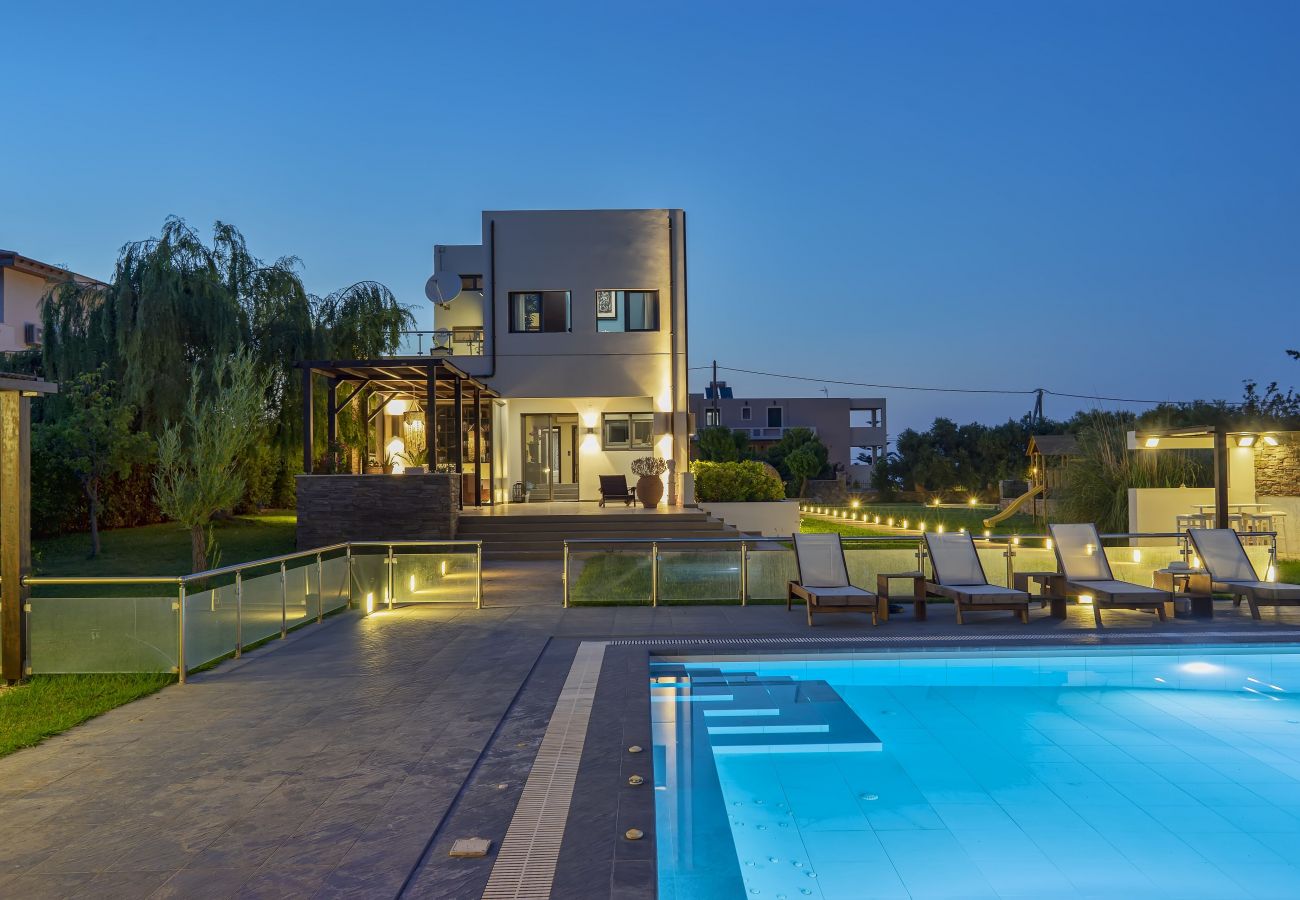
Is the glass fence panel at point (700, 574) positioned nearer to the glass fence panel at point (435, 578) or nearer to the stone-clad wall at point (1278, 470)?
the glass fence panel at point (435, 578)

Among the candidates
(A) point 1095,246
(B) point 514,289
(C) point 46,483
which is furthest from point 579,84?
(A) point 1095,246

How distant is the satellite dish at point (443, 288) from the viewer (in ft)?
79.2

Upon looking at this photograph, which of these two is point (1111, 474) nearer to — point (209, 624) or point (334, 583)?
point (334, 583)

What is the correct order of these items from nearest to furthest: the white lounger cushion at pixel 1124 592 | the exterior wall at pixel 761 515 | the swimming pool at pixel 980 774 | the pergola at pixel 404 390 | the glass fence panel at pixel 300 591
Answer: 1. the swimming pool at pixel 980 774
2. the glass fence panel at pixel 300 591
3. the white lounger cushion at pixel 1124 592
4. the pergola at pixel 404 390
5. the exterior wall at pixel 761 515

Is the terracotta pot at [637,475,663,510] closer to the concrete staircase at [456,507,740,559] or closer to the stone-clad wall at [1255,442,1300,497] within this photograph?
the concrete staircase at [456,507,740,559]

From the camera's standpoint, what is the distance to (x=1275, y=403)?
81.3 feet

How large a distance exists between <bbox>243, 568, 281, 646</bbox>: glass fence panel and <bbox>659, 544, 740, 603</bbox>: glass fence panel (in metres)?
4.13

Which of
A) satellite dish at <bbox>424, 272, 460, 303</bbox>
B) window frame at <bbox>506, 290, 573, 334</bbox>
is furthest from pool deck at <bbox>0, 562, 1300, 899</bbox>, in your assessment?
satellite dish at <bbox>424, 272, 460, 303</bbox>

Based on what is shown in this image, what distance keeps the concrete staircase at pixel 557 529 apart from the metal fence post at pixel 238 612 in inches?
309

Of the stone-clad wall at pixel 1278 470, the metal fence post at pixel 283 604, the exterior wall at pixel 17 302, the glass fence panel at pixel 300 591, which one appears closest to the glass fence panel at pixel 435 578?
the glass fence panel at pixel 300 591

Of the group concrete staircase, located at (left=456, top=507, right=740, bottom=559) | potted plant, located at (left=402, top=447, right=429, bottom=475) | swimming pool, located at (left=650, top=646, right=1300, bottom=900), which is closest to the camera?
swimming pool, located at (left=650, top=646, right=1300, bottom=900)

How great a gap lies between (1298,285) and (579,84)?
4791cm

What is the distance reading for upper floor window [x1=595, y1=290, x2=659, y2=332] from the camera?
2247 cm

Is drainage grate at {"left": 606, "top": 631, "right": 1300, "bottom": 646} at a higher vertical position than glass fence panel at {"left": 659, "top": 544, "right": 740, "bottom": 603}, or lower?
lower
